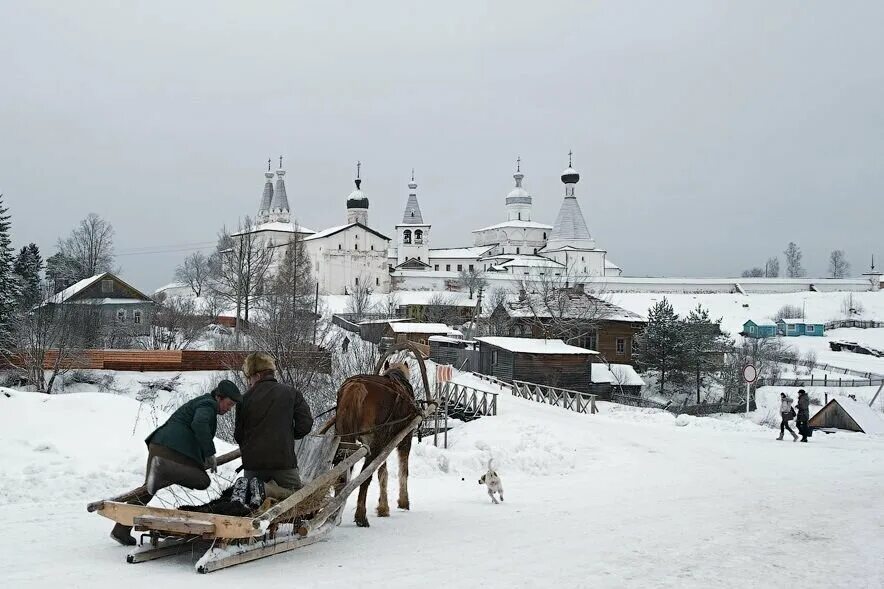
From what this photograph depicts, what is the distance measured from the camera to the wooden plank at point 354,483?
7238 millimetres

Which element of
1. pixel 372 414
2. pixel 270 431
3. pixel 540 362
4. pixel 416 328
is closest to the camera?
pixel 270 431

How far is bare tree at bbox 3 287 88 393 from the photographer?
3800 cm

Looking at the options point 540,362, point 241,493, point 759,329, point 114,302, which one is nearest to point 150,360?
point 540,362

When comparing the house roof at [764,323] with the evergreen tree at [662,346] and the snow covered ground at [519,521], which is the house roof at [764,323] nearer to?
the evergreen tree at [662,346]

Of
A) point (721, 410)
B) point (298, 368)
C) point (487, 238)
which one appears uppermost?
point (487, 238)

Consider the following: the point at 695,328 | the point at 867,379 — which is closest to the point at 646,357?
the point at 695,328

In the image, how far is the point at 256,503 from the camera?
692 cm

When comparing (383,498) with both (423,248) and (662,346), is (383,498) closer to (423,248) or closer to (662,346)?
(662,346)

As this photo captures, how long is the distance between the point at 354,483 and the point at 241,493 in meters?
1.29

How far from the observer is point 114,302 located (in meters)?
65.0

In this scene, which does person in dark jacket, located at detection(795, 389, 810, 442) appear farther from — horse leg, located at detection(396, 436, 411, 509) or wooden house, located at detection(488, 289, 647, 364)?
wooden house, located at detection(488, 289, 647, 364)

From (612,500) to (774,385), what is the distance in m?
50.3

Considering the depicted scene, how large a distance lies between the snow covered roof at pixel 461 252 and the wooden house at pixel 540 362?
88.7 m

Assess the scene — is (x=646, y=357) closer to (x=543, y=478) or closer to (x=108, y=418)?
(x=543, y=478)
